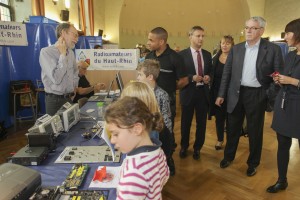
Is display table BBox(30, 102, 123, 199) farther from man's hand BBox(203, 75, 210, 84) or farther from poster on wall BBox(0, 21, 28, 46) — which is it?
poster on wall BBox(0, 21, 28, 46)

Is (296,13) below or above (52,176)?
above

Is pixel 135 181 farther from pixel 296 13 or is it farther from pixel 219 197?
pixel 296 13

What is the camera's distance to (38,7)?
597cm

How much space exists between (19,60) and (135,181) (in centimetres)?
463

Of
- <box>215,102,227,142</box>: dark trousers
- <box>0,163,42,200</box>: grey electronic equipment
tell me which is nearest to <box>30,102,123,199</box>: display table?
<box>0,163,42,200</box>: grey electronic equipment

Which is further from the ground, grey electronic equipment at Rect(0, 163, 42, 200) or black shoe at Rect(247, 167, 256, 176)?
grey electronic equipment at Rect(0, 163, 42, 200)

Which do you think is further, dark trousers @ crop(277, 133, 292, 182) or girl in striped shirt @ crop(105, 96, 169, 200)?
dark trousers @ crop(277, 133, 292, 182)

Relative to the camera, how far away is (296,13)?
10.2 m

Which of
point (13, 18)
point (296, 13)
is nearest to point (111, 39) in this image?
point (13, 18)

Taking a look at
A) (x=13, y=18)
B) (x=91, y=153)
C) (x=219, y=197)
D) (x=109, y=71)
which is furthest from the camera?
(x=13, y=18)

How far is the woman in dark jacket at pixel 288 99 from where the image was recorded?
2.02 metres

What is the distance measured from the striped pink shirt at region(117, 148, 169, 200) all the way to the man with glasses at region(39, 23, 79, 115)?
173cm

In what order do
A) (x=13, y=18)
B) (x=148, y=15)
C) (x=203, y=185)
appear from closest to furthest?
(x=203, y=185) < (x=13, y=18) < (x=148, y=15)

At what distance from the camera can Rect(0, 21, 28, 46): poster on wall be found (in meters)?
4.09
